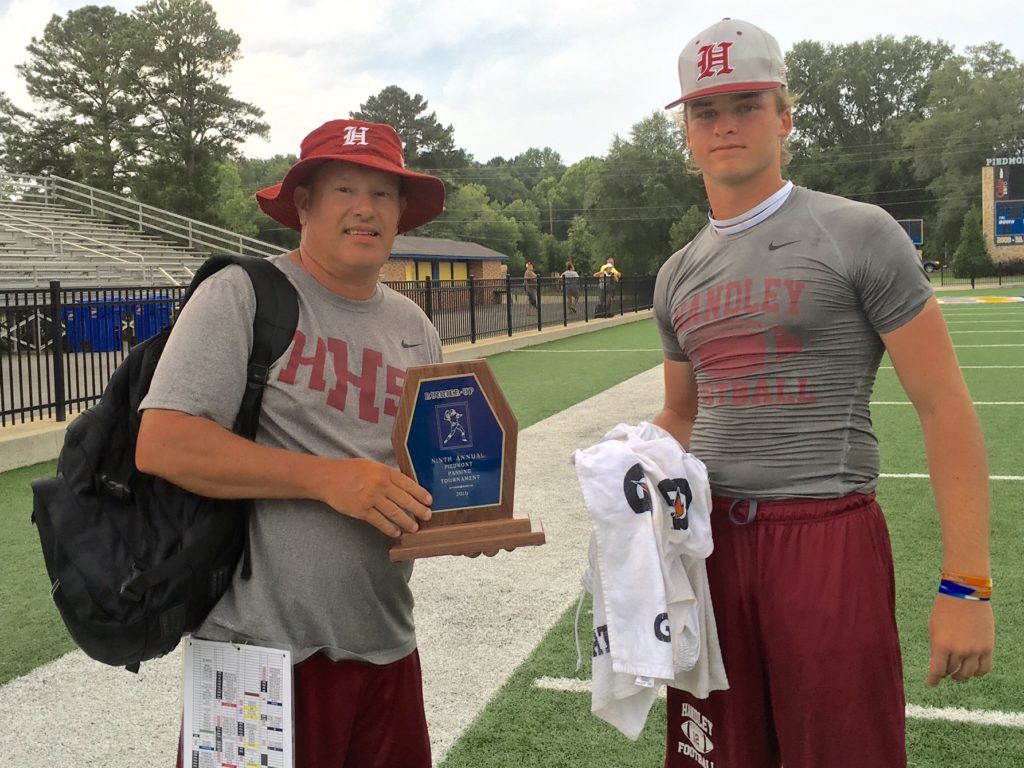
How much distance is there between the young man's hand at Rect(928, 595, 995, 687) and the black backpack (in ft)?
4.61

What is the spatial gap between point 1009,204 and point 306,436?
59.5m

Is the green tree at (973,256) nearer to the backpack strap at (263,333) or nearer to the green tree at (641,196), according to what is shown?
the green tree at (641,196)

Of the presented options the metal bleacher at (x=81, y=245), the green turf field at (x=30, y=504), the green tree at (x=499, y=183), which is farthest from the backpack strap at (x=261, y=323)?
the green tree at (x=499, y=183)

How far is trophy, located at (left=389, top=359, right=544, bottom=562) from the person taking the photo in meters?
1.82

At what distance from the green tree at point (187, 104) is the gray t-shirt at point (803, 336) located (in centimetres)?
4233

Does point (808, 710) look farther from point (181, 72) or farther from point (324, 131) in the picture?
point (181, 72)

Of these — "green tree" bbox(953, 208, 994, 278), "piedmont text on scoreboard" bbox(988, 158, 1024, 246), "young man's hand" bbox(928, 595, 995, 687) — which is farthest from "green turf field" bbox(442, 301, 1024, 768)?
"piedmont text on scoreboard" bbox(988, 158, 1024, 246)

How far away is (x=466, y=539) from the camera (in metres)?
1.84

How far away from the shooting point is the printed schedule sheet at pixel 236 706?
1819mm

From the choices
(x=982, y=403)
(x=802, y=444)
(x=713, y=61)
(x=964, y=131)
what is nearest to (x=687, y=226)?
(x=964, y=131)

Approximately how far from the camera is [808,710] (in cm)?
182

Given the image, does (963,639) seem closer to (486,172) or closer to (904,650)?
(904,650)

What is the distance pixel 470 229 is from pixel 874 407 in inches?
2913

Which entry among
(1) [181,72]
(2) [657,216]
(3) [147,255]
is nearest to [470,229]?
(2) [657,216]
